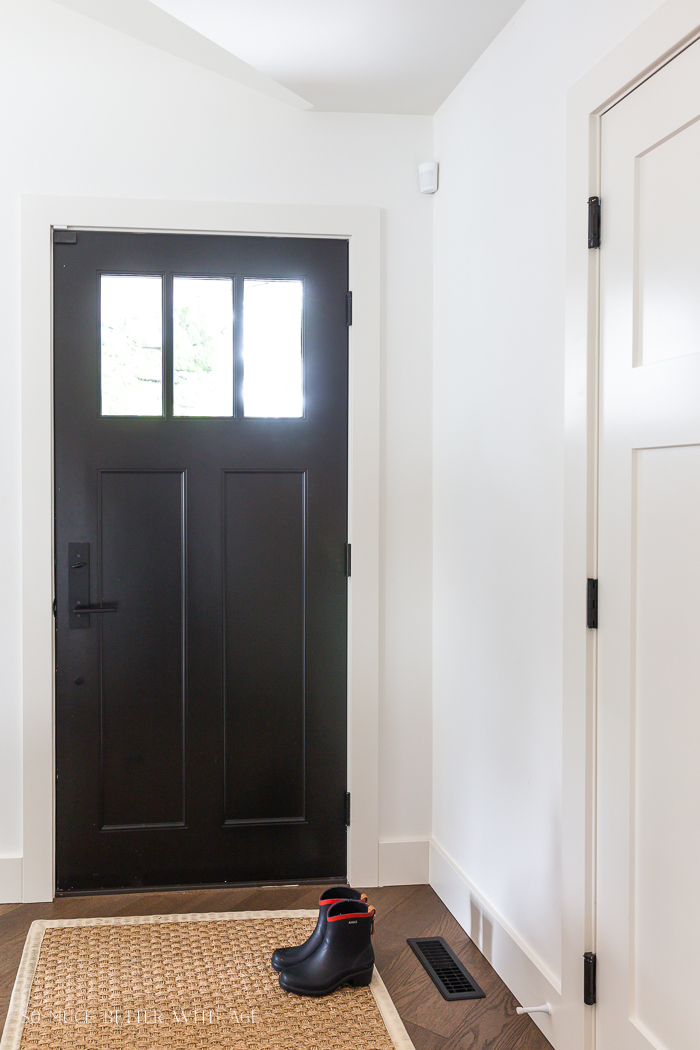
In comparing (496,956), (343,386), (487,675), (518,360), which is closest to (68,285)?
(343,386)

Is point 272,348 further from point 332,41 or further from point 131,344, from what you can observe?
point 332,41

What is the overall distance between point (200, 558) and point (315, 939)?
1179mm

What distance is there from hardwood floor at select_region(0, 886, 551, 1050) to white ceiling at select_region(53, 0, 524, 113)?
2444 mm

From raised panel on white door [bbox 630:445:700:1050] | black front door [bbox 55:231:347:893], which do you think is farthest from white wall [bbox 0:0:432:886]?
raised panel on white door [bbox 630:445:700:1050]

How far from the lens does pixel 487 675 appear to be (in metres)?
2.36

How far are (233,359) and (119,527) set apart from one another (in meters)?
0.65

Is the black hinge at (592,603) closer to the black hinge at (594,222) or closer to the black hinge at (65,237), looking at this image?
the black hinge at (594,222)

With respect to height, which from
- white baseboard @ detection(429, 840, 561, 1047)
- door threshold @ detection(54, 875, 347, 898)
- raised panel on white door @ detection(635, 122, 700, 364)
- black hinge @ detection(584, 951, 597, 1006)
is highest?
raised panel on white door @ detection(635, 122, 700, 364)

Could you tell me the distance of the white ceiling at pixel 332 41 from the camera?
2.18 m

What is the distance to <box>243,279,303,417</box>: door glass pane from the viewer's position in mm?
2779

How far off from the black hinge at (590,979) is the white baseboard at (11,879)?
176cm

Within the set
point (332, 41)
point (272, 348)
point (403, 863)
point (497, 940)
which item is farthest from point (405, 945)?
point (332, 41)

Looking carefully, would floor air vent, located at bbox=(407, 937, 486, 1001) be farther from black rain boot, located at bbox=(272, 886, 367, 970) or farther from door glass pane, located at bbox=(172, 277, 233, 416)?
door glass pane, located at bbox=(172, 277, 233, 416)

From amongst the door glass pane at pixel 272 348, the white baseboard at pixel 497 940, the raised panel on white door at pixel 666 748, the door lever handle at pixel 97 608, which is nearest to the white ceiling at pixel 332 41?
the door glass pane at pixel 272 348
